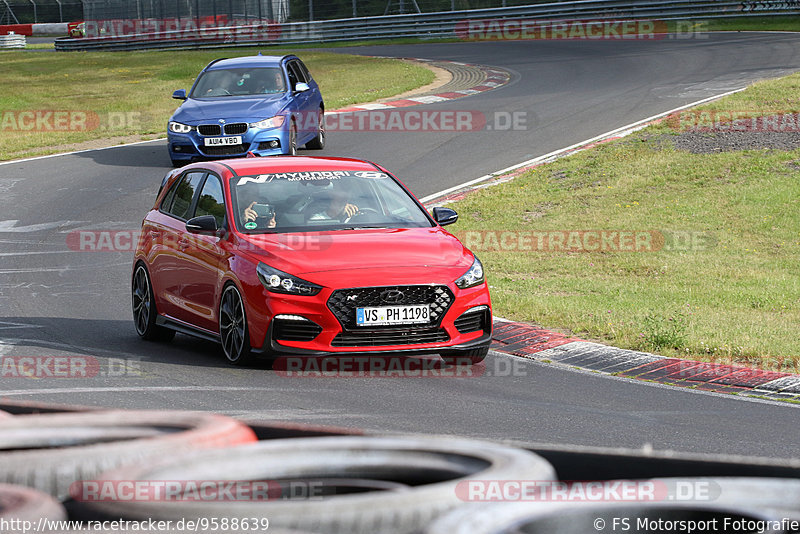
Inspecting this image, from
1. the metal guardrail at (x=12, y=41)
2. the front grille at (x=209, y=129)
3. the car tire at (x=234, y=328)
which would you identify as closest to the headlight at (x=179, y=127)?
the front grille at (x=209, y=129)

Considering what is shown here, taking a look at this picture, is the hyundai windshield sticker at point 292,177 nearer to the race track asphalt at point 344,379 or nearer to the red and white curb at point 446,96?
the race track asphalt at point 344,379

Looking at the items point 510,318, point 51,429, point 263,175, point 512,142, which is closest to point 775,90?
point 512,142

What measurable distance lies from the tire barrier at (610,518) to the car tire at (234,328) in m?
6.08

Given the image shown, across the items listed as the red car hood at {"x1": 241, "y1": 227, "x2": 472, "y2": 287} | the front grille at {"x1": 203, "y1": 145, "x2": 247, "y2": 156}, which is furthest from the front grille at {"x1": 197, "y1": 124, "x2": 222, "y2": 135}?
the red car hood at {"x1": 241, "y1": 227, "x2": 472, "y2": 287}

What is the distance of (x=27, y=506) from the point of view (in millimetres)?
3516

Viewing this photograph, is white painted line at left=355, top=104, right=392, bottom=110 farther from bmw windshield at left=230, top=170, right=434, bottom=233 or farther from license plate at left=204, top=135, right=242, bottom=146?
bmw windshield at left=230, top=170, right=434, bottom=233

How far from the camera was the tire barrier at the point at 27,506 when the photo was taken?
3439 mm

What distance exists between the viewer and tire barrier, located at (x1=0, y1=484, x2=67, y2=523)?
3.44 metres

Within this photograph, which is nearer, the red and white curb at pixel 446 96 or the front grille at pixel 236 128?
the front grille at pixel 236 128

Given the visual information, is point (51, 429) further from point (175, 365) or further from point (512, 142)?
point (512, 142)

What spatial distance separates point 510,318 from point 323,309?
3.00m
